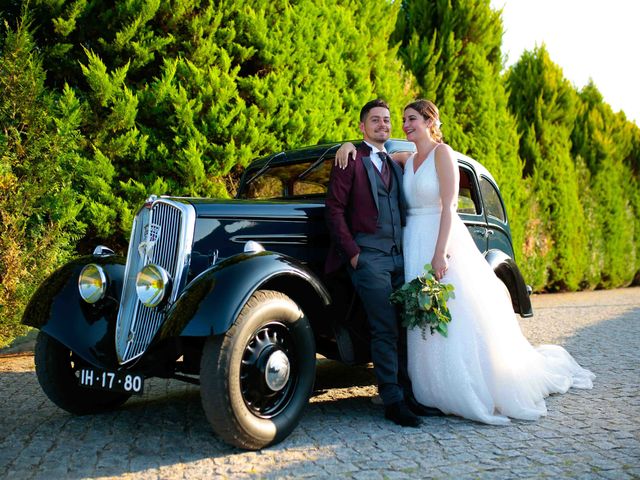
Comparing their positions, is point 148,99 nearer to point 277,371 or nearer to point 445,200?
point 445,200

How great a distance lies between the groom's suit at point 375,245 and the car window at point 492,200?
69.7 inches

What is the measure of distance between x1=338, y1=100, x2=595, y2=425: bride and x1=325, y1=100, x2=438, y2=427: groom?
0.34 ft

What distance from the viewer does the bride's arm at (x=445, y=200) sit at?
4.09 metres

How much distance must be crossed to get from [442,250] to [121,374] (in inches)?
83.8

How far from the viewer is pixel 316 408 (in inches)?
170

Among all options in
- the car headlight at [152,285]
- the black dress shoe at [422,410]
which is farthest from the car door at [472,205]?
the car headlight at [152,285]

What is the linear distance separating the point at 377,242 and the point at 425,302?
0.52 m

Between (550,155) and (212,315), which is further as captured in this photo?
(550,155)

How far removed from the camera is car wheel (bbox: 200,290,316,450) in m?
3.19

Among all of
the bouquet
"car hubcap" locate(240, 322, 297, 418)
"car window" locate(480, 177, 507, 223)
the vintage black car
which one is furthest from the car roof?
"car hubcap" locate(240, 322, 297, 418)

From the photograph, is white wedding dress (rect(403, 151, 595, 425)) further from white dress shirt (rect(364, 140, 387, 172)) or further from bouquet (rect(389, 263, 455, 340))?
white dress shirt (rect(364, 140, 387, 172))

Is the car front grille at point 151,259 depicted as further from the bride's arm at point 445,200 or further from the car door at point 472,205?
the car door at point 472,205

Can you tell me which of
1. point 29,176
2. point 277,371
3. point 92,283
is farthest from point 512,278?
point 29,176

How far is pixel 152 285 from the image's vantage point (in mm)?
3570
